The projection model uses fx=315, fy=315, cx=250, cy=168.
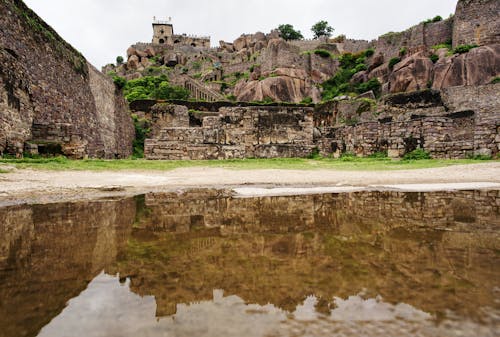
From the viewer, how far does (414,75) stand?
35.4 metres

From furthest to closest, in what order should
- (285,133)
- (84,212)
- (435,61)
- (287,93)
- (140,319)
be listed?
(287,93) < (435,61) < (285,133) < (84,212) < (140,319)

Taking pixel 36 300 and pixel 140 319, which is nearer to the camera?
pixel 140 319

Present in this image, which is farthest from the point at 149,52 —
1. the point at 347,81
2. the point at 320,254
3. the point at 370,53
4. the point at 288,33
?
the point at 320,254

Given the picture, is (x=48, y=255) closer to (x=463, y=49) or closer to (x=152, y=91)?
Result: (x=152, y=91)

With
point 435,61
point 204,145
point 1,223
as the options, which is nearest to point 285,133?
point 204,145

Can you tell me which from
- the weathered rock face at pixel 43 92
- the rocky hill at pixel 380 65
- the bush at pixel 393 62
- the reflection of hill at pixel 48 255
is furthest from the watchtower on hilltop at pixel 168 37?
the reflection of hill at pixel 48 255

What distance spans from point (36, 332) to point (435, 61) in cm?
4356

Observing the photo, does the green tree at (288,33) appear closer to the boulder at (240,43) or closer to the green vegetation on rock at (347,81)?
the boulder at (240,43)

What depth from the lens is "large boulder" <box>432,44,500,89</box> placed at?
31891 mm

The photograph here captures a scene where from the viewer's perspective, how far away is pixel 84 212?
13.0 ft

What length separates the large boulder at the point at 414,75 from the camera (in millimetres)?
34844

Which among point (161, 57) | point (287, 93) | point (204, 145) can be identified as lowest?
point (204, 145)

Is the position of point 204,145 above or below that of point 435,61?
below

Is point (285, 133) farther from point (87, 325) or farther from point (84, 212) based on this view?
point (87, 325)
